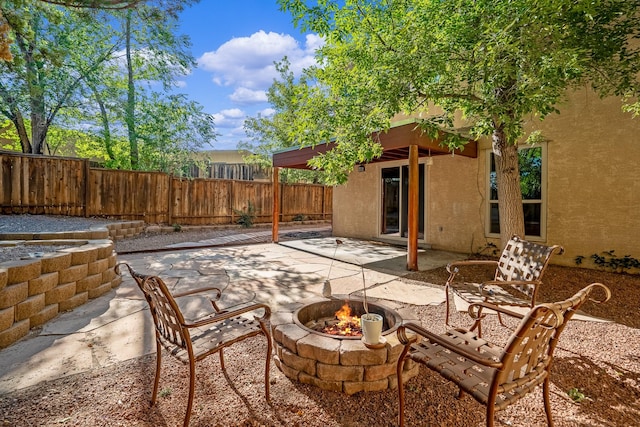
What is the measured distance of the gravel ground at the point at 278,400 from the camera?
165cm

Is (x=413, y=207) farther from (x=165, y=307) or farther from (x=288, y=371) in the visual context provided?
(x=165, y=307)

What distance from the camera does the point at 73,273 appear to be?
3201 millimetres

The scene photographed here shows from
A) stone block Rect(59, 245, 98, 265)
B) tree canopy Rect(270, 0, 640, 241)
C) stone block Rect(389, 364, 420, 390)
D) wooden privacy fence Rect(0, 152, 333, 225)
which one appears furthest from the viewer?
wooden privacy fence Rect(0, 152, 333, 225)

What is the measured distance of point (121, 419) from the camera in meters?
1.63

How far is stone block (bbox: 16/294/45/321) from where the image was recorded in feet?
8.29

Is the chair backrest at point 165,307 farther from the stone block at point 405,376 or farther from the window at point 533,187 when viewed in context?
the window at point 533,187

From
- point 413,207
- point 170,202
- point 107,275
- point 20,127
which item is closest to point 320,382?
point 107,275

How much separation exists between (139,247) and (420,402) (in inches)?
267

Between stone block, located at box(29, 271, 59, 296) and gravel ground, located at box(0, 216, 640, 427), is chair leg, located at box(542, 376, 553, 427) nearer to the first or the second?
gravel ground, located at box(0, 216, 640, 427)

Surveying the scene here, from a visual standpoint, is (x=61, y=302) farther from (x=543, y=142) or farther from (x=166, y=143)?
(x=166, y=143)

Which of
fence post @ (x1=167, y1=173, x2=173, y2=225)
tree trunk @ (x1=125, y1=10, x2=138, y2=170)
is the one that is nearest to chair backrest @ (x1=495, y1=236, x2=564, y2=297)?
fence post @ (x1=167, y1=173, x2=173, y2=225)

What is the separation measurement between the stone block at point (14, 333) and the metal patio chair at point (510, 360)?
299 centimetres

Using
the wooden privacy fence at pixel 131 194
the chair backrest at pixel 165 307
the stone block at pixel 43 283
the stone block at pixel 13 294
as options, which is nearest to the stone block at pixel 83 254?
the stone block at pixel 43 283

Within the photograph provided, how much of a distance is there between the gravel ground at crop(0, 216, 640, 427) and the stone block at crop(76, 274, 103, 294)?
1.69 metres
